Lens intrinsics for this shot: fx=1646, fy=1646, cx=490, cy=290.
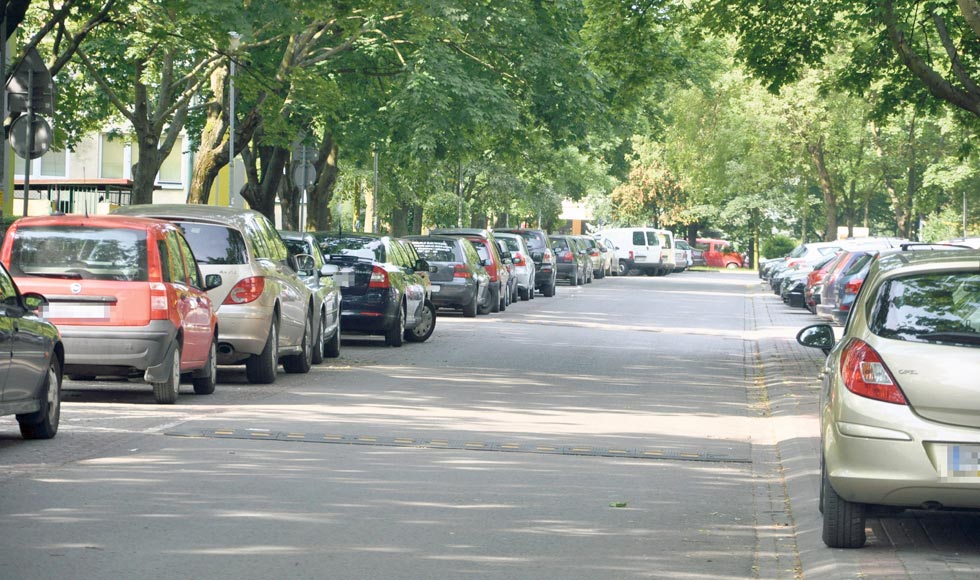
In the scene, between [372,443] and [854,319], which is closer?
[854,319]

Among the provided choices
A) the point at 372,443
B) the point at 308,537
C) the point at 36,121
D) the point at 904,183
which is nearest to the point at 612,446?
the point at 372,443

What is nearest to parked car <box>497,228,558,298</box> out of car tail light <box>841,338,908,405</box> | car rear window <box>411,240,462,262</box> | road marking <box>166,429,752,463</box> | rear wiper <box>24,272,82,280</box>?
car rear window <box>411,240,462,262</box>

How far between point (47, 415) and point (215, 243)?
5014mm

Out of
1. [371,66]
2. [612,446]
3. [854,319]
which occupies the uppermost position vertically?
[371,66]

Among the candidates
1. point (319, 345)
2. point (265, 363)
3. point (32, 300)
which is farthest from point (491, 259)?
point (32, 300)

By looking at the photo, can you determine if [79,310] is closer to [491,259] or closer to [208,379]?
[208,379]

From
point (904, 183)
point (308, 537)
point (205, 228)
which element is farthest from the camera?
point (904, 183)

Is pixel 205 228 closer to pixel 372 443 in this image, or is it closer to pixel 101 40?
pixel 372 443

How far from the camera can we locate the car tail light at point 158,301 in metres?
13.6

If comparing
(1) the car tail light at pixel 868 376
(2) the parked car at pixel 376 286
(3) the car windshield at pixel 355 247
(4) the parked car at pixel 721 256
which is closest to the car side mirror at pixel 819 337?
(1) the car tail light at pixel 868 376

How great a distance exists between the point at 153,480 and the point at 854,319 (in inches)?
165

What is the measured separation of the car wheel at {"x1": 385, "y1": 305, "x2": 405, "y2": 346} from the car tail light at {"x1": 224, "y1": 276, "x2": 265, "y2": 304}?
6.44 metres

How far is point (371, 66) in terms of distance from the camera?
3322 centimetres

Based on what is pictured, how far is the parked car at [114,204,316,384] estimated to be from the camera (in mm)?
16000
